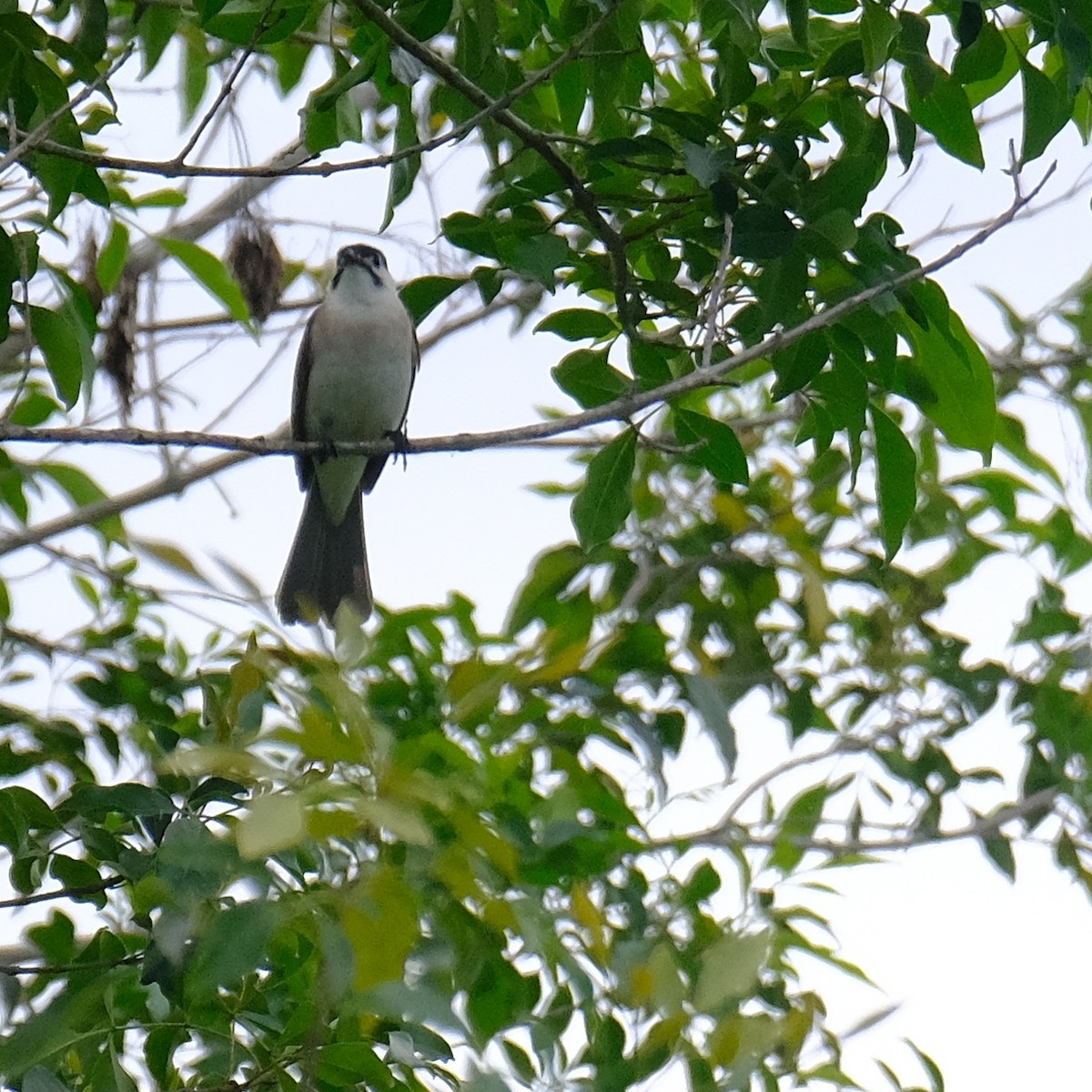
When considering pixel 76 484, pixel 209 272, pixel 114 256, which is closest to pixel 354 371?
pixel 76 484

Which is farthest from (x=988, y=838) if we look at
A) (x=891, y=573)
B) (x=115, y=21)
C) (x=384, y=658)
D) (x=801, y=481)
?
(x=115, y=21)

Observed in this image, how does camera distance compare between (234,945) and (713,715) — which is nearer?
(234,945)

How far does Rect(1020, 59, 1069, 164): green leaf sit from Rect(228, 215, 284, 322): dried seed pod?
7.44ft

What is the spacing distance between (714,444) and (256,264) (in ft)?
6.03

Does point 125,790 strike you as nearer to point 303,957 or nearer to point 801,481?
point 303,957

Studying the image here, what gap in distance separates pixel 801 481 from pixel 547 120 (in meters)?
Result: 1.37

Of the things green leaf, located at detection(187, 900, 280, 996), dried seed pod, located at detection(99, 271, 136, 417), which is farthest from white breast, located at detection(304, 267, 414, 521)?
green leaf, located at detection(187, 900, 280, 996)

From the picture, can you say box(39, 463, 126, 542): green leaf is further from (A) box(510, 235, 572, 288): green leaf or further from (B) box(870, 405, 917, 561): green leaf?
(B) box(870, 405, 917, 561): green leaf

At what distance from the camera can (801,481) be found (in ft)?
13.6

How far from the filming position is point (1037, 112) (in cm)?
246

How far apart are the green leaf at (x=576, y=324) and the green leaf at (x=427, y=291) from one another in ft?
0.61

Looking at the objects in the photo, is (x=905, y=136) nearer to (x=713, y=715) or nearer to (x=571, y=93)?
(x=571, y=93)

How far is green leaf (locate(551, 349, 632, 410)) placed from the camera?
2846 mm

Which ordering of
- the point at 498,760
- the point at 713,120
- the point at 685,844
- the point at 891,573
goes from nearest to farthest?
the point at 498,760, the point at 713,120, the point at 685,844, the point at 891,573
